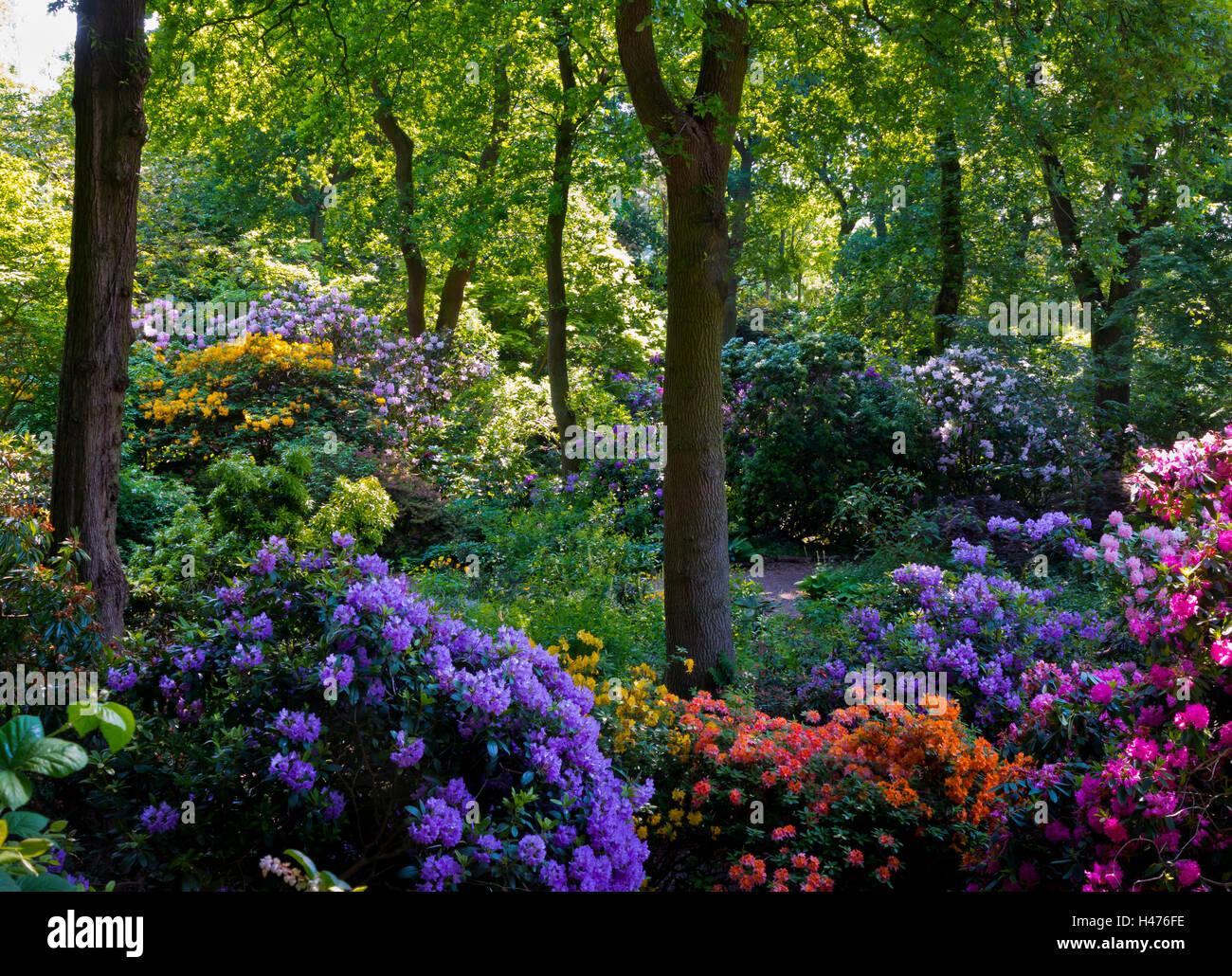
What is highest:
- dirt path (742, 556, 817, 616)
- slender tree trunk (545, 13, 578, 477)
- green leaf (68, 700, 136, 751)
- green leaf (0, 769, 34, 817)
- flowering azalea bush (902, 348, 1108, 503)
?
slender tree trunk (545, 13, 578, 477)

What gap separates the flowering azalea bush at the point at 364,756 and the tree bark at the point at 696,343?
265 cm

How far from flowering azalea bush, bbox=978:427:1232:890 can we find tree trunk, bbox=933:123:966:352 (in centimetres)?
1064

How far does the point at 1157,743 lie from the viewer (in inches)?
112

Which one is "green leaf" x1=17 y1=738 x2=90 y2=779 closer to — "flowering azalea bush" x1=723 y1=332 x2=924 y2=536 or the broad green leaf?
the broad green leaf

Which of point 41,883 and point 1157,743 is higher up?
point 41,883

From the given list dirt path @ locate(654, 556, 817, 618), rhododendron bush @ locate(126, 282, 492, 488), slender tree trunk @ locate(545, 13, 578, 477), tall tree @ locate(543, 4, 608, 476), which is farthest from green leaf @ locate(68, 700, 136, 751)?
rhododendron bush @ locate(126, 282, 492, 488)

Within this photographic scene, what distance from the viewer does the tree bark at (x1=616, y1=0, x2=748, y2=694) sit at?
5566mm

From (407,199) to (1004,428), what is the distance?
9641 millimetres

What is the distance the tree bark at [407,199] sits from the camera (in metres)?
14.0

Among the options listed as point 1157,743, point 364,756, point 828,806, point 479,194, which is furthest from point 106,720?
point 479,194

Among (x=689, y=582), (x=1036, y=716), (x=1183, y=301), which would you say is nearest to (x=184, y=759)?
(x=1036, y=716)

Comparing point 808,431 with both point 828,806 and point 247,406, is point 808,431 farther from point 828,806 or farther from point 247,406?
point 828,806
